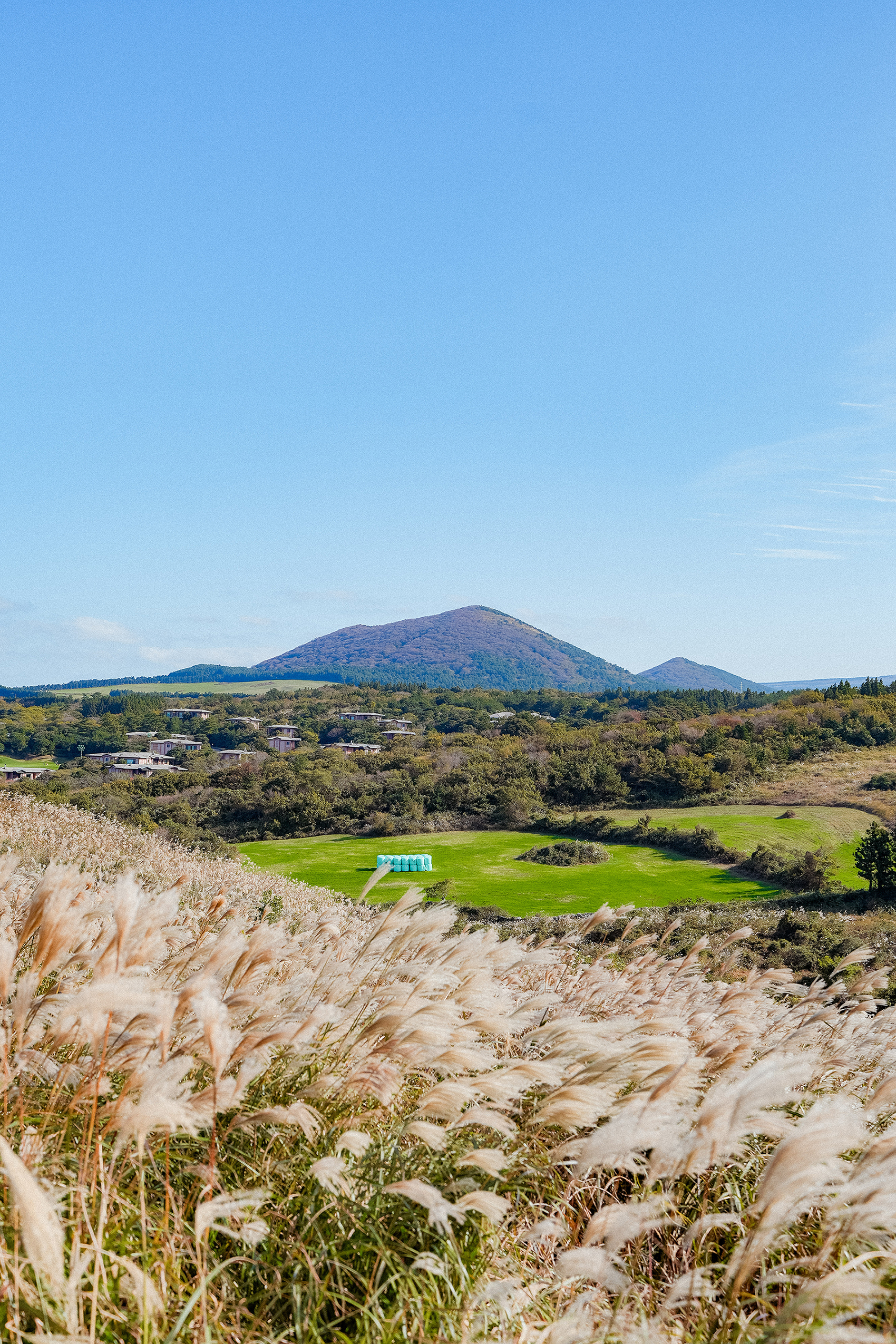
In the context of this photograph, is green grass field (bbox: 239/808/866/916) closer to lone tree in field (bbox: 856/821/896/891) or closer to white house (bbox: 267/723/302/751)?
lone tree in field (bbox: 856/821/896/891)

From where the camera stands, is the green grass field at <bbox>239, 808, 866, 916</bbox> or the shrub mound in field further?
the shrub mound in field

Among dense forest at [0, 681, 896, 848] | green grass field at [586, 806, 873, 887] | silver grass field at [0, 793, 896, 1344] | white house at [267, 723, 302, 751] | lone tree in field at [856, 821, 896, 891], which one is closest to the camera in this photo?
silver grass field at [0, 793, 896, 1344]

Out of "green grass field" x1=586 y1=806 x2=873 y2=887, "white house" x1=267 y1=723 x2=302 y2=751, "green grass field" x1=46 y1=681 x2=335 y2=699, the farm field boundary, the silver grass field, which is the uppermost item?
"green grass field" x1=46 y1=681 x2=335 y2=699

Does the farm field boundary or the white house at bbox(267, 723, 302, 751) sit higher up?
the white house at bbox(267, 723, 302, 751)

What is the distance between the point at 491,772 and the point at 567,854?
1673 centimetres

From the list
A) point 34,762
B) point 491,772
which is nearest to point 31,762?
point 34,762

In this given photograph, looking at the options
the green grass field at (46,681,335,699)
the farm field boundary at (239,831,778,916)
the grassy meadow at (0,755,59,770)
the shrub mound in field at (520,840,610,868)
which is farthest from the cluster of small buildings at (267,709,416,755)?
the green grass field at (46,681,335,699)

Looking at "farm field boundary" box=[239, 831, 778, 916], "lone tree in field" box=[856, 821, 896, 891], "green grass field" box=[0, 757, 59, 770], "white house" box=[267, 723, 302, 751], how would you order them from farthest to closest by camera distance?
"white house" box=[267, 723, 302, 751] → "green grass field" box=[0, 757, 59, 770] → "farm field boundary" box=[239, 831, 778, 916] → "lone tree in field" box=[856, 821, 896, 891]

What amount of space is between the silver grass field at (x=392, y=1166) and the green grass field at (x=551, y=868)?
1824cm

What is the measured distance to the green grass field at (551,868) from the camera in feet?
78.8

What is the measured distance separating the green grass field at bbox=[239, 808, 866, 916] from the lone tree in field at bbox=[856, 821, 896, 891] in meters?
2.96

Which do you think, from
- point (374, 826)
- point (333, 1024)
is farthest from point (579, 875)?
point (333, 1024)

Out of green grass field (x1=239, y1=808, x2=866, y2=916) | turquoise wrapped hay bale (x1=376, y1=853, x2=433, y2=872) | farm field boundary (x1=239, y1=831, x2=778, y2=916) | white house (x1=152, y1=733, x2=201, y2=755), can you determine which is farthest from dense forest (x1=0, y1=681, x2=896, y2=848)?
turquoise wrapped hay bale (x1=376, y1=853, x2=433, y2=872)

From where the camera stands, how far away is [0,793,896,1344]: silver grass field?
1698 mm
